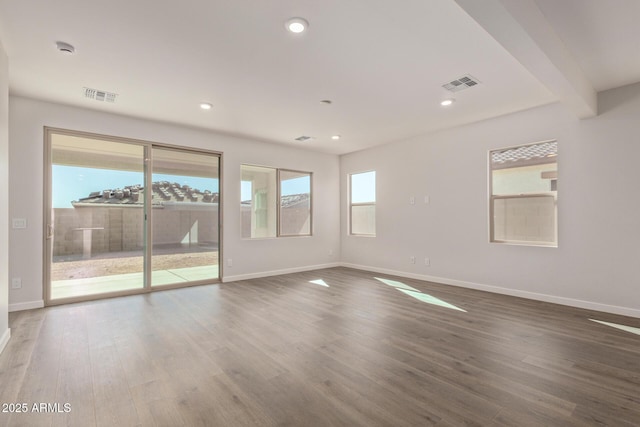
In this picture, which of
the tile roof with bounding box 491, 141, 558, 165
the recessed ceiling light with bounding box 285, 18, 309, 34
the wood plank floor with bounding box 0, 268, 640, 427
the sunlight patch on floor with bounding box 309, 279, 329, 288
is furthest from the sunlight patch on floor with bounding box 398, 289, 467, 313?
the recessed ceiling light with bounding box 285, 18, 309, 34

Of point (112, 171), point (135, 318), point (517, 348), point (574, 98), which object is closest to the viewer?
point (517, 348)

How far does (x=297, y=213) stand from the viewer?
6.68m

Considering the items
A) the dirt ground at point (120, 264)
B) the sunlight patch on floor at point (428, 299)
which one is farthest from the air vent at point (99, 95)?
the sunlight patch on floor at point (428, 299)

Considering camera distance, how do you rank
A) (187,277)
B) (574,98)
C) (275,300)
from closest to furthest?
(574,98) < (275,300) < (187,277)

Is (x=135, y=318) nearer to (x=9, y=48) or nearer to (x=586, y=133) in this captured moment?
(x=9, y=48)

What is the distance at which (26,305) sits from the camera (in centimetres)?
386

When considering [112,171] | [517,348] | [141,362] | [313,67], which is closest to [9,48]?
[112,171]

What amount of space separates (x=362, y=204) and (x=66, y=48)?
17.8ft

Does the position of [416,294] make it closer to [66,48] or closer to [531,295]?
[531,295]

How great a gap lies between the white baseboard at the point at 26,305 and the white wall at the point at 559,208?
17.8 ft

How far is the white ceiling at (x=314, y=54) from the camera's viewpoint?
2221 mm

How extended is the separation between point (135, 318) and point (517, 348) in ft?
13.0

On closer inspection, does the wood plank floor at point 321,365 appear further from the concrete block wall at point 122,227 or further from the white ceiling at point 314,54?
the white ceiling at point 314,54

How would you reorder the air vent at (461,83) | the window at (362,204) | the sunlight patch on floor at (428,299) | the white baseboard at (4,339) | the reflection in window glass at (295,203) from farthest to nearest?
the window at (362,204) → the reflection in window glass at (295,203) → the sunlight patch on floor at (428,299) → the air vent at (461,83) → the white baseboard at (4,339)
